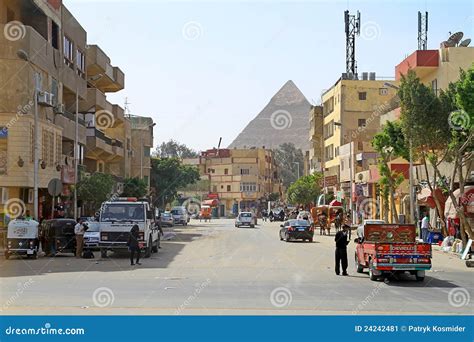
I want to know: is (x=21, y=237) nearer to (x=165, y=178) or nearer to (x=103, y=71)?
(x=103, y=71)

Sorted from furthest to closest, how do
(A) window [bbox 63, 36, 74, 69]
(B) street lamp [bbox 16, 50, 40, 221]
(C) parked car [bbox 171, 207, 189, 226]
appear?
(C) parked car [bbox 171, 207, 189, 226]
(A) window [bbox 63, 36, 74, 69]
(B) street lamp [bbox 16, 50, 40, 221]

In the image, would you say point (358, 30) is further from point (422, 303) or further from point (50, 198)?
point (422, 303)

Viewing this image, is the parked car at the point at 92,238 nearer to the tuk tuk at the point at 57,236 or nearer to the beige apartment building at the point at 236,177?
the tuk tuk at the point at 57,236

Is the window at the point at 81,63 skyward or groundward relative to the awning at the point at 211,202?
skyward

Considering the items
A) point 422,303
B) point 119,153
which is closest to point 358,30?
point 119,153

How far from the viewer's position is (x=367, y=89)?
8494 centimetres
